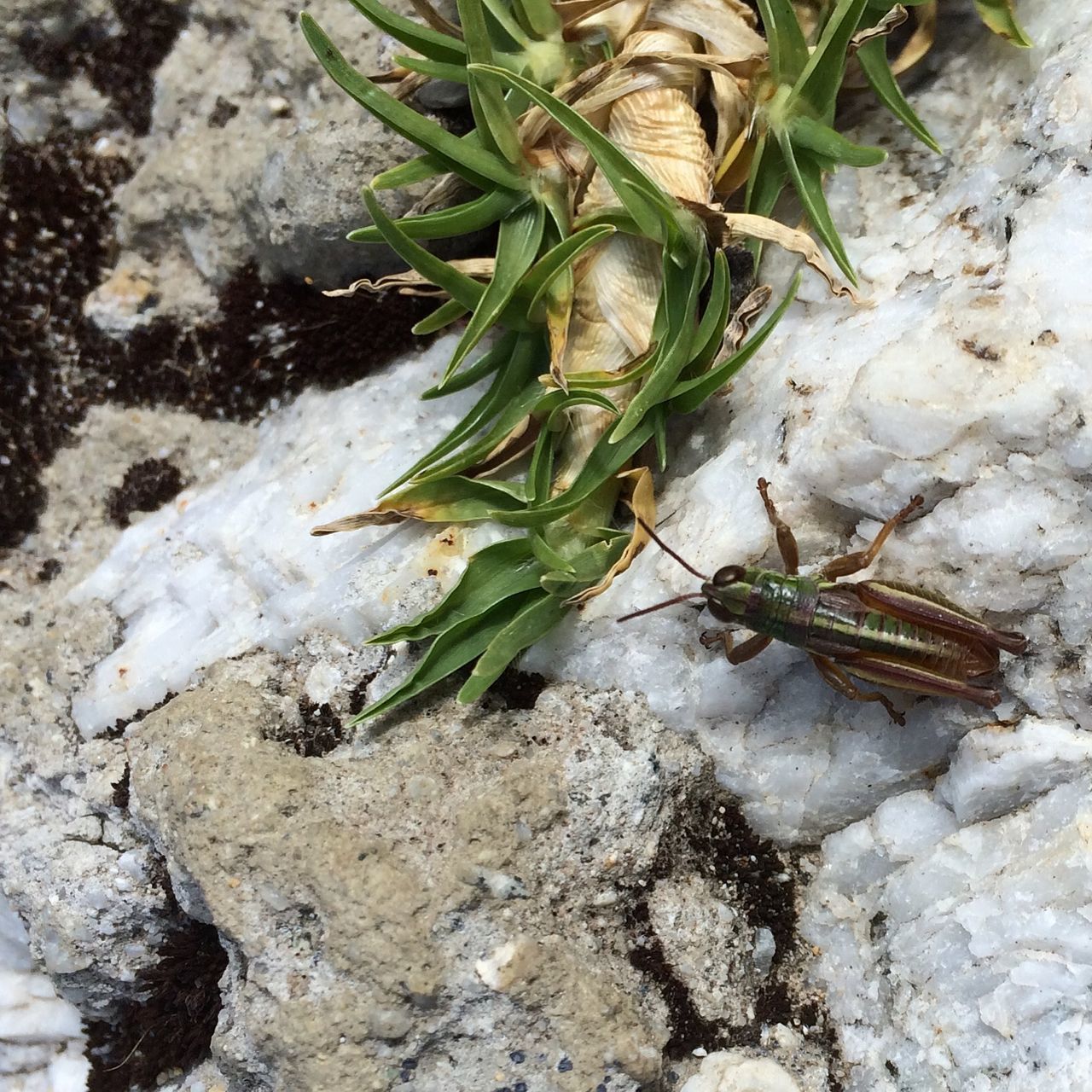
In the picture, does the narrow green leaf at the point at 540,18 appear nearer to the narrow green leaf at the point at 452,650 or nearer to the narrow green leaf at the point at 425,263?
the narrow green leaf at the point at 425,263

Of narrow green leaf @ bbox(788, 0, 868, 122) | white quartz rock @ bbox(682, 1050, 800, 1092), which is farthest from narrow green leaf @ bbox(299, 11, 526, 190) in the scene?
white quartz rock @ bbox(682, 1050, 800, 1092)

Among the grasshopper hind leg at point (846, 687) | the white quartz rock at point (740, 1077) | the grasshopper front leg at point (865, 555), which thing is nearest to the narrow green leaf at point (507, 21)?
the grasshopper front leg at point (865, 555)

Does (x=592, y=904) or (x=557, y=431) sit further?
(x=557, y=431)

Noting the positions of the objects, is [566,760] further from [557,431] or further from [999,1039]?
[999,1039]

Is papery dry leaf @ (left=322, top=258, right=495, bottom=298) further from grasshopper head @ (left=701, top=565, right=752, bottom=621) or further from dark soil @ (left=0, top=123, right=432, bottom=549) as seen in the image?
grasshopper head @ (left=701, top=565, right=752, bottom=621)

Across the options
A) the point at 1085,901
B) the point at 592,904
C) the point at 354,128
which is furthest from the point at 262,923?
the point at 354,128
